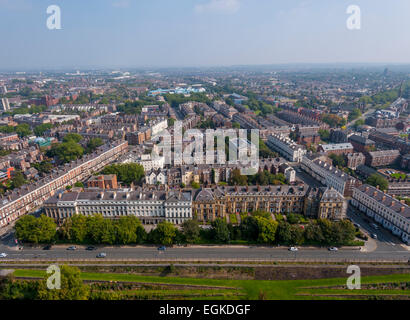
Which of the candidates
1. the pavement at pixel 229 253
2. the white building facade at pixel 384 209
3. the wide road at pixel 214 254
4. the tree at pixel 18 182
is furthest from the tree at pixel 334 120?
the tree at pixel 18 182

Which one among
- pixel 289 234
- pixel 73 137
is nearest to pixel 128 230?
pixel 289 234

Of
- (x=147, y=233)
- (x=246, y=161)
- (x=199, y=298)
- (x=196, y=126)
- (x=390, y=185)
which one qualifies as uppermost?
(x=196, y=126)

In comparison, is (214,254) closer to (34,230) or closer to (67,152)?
(34,230)

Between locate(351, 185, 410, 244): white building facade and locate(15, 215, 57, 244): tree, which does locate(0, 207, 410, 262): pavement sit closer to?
locate(15, 215, 57, 244): tree

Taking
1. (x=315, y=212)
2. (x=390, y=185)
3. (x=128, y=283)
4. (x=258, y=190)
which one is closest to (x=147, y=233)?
(x=128, y=283)
